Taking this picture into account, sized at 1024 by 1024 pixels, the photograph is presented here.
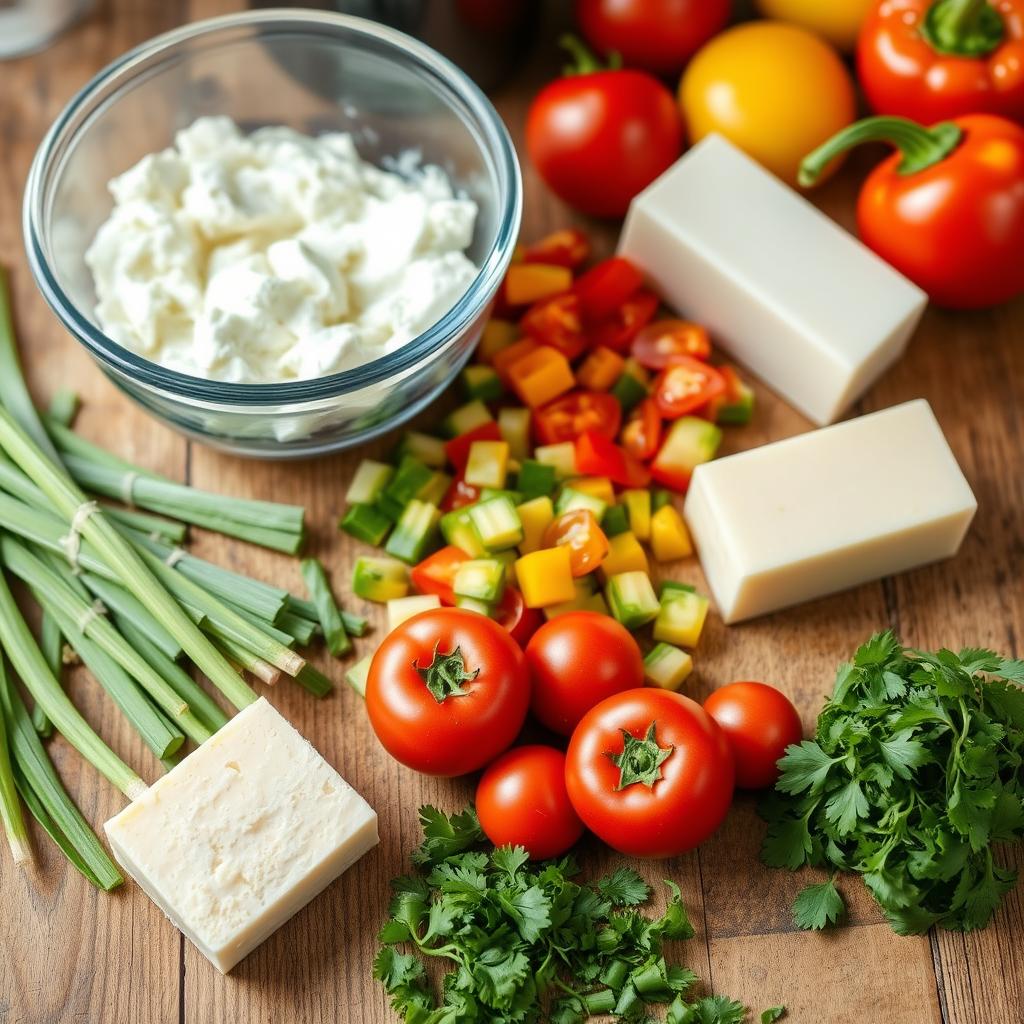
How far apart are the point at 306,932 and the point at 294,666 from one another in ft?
1.26

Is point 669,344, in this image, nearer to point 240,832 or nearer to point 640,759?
point 640,759

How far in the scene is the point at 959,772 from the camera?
1.64 metres

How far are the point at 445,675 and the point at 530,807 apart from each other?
22 cm

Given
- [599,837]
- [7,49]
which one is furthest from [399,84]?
[599,837]

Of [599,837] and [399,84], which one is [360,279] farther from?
[599,837]

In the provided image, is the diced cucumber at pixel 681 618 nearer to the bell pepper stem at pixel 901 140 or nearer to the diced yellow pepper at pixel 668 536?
the diced yellow pepper at pixel 668 536

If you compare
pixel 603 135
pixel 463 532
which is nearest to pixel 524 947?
pixel 463 532

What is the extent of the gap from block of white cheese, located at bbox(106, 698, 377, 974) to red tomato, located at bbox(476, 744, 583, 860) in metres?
0.17

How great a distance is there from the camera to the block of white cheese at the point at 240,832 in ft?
5.44

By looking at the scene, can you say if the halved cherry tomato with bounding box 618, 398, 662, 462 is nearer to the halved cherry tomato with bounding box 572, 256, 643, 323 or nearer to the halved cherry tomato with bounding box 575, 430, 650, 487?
the halved cherry tomato with bounding box 575, 430, 650, 487

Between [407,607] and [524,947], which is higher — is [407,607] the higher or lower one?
the higher one

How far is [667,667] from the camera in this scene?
1935 millimetres

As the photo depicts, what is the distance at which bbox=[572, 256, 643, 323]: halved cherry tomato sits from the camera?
2.22 meters

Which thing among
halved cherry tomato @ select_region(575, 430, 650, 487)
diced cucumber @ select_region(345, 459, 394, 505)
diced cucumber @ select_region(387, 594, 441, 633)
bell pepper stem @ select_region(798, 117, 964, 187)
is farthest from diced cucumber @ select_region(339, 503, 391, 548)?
bell pepper stem @ select_region(798, 117, 964, 187)
